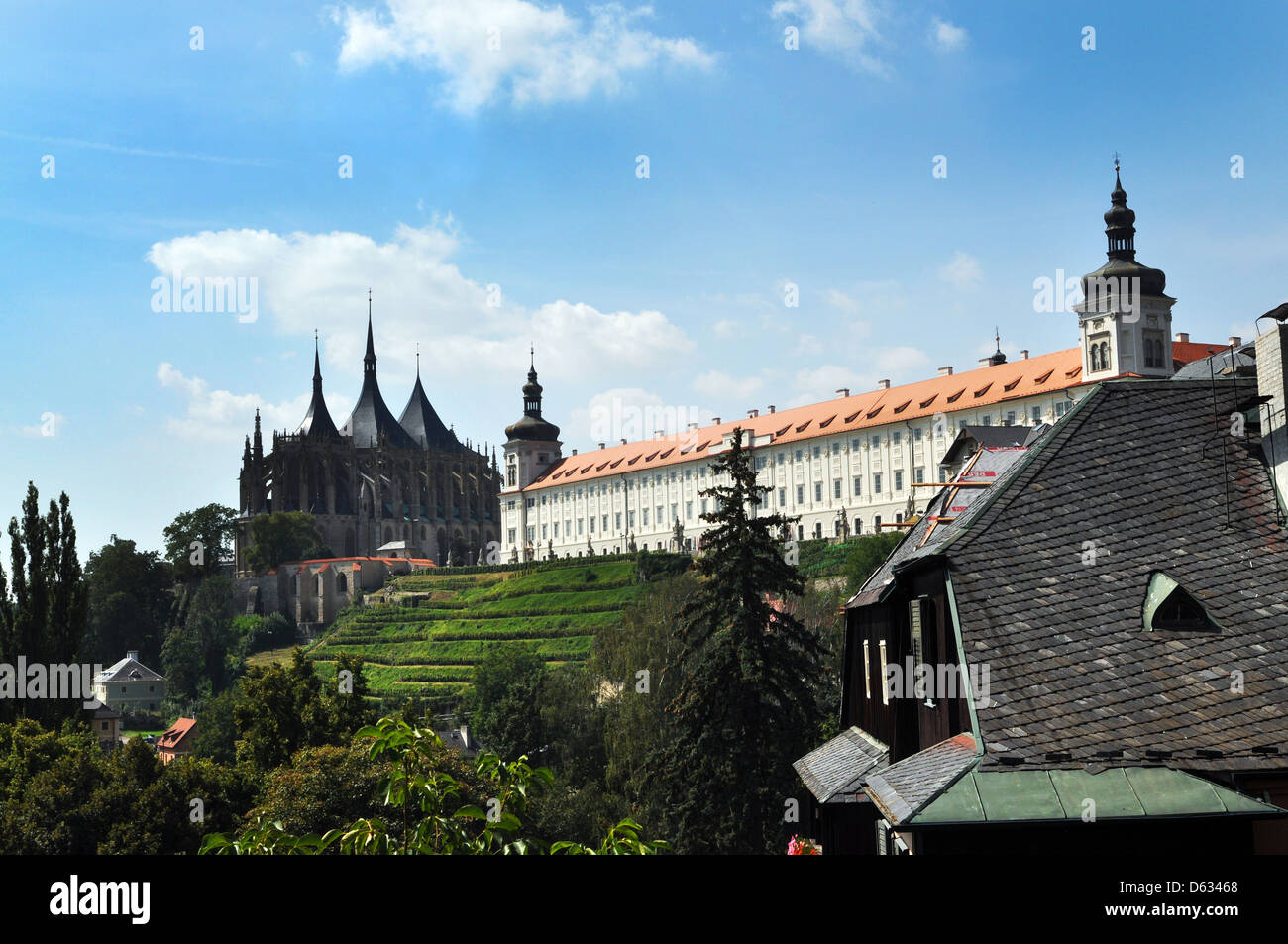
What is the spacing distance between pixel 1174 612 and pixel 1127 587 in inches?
19.2

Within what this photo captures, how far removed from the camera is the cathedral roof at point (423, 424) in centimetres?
17775

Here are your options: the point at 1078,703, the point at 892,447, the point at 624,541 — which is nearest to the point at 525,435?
the point at 624,541

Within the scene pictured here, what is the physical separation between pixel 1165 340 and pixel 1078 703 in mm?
91993

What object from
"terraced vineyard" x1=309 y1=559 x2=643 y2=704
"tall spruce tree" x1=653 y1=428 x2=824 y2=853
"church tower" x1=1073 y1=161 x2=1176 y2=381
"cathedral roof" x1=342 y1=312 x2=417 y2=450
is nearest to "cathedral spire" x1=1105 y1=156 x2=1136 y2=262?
"church tower" x1=1073 y1=161 x2=1176 y2=381

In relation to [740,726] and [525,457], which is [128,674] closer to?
[525,457]

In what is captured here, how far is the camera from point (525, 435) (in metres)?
154

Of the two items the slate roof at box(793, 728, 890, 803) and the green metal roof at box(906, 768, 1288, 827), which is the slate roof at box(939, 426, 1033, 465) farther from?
the green metal roof at box(906, 768, 1288, 827)

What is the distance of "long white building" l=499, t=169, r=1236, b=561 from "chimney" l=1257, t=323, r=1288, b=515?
5231 centimetres

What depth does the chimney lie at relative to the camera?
574 inches

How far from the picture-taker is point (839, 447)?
370 ft

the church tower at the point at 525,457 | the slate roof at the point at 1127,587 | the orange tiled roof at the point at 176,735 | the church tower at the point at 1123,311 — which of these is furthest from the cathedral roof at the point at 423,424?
the slate roof at the point at 1127,587

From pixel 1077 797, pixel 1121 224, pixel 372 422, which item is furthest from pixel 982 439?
pixel 372 422

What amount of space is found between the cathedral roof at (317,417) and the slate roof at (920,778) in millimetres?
157846
